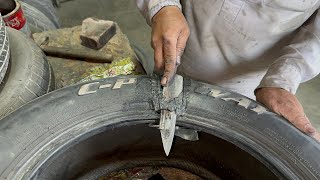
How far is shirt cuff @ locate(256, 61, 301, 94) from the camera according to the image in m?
0.90

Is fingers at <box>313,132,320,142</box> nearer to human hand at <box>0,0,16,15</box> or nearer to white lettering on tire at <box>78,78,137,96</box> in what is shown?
white lettering on tire at <box>78,78,137,96</box>

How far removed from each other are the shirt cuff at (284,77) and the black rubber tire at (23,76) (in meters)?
0.53

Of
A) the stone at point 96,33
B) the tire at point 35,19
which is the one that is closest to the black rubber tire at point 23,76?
the stone at point 96,33

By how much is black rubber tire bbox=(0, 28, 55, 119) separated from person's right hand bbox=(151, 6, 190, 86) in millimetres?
308

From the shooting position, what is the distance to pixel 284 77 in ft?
3.00

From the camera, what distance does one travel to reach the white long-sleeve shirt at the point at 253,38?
944mm

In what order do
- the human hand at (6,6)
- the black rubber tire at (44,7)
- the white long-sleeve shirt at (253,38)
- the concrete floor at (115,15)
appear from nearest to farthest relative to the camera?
the white long-sleeve shirt at (253,38) < the human hand at (6,6) < the black rubber tire at (44,7) < the concrete floor at (115,15)

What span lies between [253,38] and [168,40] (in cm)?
29

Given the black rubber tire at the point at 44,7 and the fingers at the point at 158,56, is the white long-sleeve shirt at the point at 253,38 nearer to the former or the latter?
the fingers at the point at 158,56

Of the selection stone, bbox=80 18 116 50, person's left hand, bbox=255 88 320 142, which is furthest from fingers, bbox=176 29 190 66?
stone, bbox=80 18 116 50

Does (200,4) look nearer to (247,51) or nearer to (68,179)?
(247,51)

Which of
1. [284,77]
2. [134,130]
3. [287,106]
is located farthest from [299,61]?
[134,130]

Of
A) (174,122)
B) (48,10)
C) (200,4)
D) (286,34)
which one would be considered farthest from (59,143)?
(48,10)

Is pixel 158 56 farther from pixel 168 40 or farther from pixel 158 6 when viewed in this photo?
pixel 158 6
